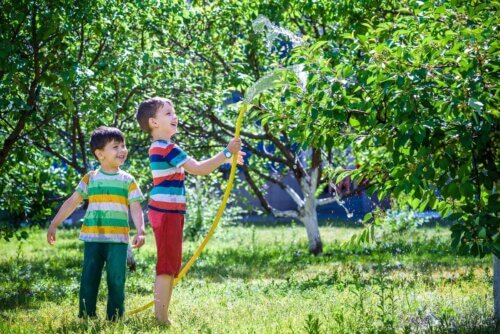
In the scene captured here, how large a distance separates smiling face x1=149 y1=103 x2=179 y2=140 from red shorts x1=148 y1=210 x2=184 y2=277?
579 millimetres

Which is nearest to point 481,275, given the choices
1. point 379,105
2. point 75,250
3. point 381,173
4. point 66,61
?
point 381,173

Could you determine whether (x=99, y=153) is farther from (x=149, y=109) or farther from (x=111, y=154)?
(x=149, y=109)

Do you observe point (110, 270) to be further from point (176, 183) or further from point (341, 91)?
point (341, 91)

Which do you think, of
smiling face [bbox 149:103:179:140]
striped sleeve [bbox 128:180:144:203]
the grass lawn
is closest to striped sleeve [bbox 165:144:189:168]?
smiling face [bbox 149:103:179:140]

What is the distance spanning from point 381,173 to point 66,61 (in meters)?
2.77

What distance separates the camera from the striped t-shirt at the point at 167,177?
17.4 ft

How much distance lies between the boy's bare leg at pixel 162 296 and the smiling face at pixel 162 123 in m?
1.03

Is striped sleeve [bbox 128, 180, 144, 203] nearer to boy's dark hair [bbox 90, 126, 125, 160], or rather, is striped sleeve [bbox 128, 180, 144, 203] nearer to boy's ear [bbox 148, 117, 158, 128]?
boy's dark hair [bbox 90, 126, 125, 160]

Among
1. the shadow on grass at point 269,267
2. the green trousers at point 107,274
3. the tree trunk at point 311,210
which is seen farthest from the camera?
the tree trunk at point 311,210

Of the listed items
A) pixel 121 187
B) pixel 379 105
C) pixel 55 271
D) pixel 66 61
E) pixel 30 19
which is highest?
pixel 30 19

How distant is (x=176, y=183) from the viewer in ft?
17.6

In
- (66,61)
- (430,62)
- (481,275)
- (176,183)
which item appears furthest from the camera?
(481,275)

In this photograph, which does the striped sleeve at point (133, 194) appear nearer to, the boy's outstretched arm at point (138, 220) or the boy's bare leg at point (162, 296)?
the boy's outstretched arm at point (138, 220)

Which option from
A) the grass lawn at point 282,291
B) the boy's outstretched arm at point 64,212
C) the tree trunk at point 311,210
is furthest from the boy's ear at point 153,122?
the tree trunk at point 311,210
